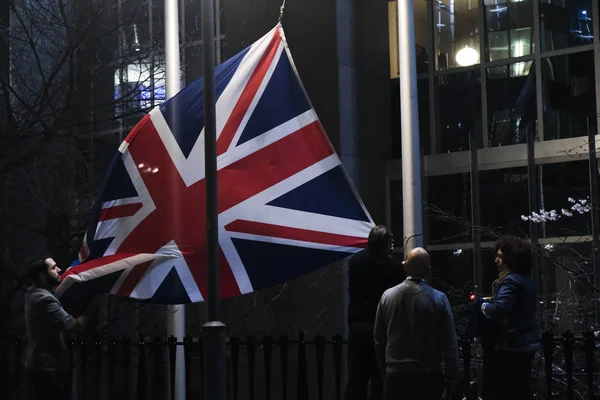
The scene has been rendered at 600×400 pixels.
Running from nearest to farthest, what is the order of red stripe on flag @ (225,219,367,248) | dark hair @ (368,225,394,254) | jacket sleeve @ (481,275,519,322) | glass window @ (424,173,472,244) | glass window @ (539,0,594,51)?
1. jacket sleeve @ (481,275,519,322)
2. dark hair @ (368,225,394,254)
3. red stripe on flag @ (225,219,367,248)
4. glass window @ (539,0,594,51)
5. glass window @ (424,173,472,244)

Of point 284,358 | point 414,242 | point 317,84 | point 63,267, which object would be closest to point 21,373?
point 63,267

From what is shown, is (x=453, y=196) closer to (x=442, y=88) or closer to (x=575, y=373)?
(x=442, y=88)

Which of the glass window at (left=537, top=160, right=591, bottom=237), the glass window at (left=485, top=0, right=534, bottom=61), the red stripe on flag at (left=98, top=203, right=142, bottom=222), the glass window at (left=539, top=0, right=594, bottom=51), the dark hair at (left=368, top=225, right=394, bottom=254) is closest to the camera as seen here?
the dark hair at (left=368, top=225, right=394, bottom=254)

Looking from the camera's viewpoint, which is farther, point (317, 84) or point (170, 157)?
point (317, 84)

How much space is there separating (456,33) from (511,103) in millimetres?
1742

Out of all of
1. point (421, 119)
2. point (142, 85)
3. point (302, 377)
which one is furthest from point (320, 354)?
point (421, 119)

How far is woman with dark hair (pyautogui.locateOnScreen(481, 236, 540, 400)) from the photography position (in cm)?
742

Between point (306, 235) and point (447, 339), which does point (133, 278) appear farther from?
point (447, 339)

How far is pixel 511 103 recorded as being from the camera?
16594 millimetres

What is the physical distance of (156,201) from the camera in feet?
28.6

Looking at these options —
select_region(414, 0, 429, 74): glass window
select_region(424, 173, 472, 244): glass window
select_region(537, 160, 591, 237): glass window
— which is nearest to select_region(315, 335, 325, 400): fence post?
select_region(537, 160, 591, 237): glass window

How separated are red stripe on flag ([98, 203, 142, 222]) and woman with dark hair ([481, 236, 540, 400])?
3257 millimetres

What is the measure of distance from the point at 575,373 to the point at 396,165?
306 inches

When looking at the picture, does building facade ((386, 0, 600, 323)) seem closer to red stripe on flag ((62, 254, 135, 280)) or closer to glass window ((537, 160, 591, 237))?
glass window ((537, 160, 591, 237))
